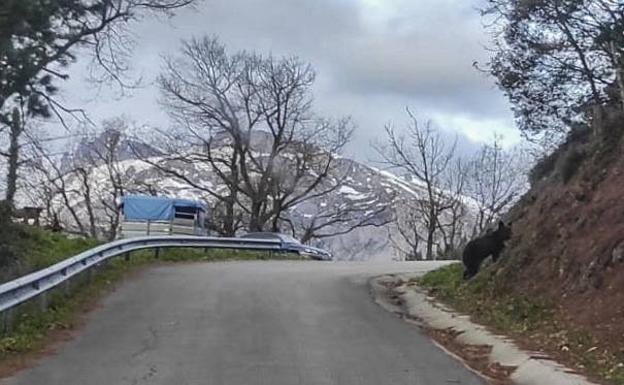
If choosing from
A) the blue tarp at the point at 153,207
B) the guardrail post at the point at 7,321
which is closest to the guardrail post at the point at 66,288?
the guardrail post at the point at 7,321

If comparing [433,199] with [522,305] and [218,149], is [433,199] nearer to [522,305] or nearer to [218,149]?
[218,149]

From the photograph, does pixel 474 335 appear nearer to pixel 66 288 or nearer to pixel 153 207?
pixel 66 288

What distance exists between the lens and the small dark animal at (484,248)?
21.9 metres

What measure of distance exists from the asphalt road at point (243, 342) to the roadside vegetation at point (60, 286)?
398 mm

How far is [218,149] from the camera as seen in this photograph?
63469 millimetres

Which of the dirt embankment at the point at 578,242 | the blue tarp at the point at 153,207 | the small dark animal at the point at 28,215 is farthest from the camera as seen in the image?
the blue tarp at the point at 153,207

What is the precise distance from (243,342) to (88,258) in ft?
24.7

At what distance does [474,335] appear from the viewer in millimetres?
15617

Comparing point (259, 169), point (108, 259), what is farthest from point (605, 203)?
point (259, 169)

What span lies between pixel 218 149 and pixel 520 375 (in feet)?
171

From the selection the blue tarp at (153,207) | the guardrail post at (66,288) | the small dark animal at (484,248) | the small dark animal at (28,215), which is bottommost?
the guardrail post at (66,288)

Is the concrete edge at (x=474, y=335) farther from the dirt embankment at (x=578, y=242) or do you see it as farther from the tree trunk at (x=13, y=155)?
the tree trunk at (x=13, y=155)

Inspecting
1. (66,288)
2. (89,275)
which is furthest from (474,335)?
(89,275)

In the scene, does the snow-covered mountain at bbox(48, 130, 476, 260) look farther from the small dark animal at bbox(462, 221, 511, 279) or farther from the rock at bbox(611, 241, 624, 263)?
the rock at bbox(611, 241, 624, 263)
